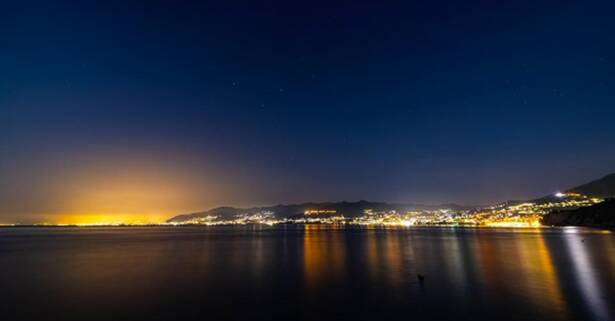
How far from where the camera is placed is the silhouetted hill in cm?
11082

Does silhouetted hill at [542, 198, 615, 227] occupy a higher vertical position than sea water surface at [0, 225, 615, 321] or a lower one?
higher

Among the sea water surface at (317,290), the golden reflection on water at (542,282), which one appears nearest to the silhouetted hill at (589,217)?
the sea water surface at (317,290)

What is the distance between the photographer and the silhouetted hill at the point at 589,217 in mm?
110825

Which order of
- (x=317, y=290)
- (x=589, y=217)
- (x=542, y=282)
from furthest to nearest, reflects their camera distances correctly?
(x=589, y=217) < (x=542, y=282) < (x=317, y=290)

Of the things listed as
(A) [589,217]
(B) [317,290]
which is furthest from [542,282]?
(A) [589,217]

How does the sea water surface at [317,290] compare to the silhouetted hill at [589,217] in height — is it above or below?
below

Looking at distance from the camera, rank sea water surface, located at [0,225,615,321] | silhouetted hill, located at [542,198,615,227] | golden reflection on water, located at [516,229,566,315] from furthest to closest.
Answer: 1. silhouetted hill, located at [542,198,615,227]
2. golden reflection on water, located at [516,229,566,315]
3. sea water surface, located at [0,225,615,321]

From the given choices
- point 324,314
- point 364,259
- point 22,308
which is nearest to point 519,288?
point 324,314

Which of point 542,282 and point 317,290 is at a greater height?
point 317,290

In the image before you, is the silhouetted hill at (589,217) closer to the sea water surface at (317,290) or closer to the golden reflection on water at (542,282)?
the sea water surface at (317,290)

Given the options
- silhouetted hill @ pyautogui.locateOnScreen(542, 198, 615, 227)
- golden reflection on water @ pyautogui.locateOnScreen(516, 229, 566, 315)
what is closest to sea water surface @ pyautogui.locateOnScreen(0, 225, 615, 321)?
golden reflection on water @ pyautogui.locateOnScreen(516, 229, 566, 315)

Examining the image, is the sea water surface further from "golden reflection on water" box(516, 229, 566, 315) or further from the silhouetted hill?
the silhouetted hill

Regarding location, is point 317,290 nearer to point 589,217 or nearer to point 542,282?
point 542,282

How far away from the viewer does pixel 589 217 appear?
124 m
